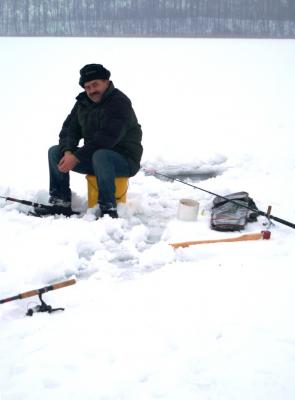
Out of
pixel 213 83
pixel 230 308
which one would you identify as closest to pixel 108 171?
pixel 230 308

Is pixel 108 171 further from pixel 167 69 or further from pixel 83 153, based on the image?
pixel 167 69

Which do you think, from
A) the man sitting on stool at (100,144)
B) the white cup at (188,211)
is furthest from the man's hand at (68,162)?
the white cup at (188,211)

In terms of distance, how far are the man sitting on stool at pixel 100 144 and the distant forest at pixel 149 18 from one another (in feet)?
132

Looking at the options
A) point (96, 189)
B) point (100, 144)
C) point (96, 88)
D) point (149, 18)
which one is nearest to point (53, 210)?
point (96, 189)

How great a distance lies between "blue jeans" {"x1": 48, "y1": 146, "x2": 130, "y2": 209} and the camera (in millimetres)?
3262

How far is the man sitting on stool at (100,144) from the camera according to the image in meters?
3.28

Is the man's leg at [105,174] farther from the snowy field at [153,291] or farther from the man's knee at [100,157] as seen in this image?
the snowy field at [153,291]

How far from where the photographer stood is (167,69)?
48.2 ft

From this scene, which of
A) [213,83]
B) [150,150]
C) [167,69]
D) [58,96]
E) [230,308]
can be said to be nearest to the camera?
[230,308]

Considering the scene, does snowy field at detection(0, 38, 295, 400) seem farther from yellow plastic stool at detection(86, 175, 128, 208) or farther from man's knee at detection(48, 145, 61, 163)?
man's knee at detection(48, 145, 61, 163)

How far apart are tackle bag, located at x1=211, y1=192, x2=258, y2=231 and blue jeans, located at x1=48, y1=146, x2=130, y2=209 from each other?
2.98 ft

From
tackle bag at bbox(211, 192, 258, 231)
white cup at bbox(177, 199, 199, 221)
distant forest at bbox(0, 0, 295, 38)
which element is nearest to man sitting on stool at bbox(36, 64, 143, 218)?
white cup at bbox(177, 199, 199, 221)

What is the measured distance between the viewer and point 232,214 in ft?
11.4

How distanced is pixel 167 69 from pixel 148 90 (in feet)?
13.5
